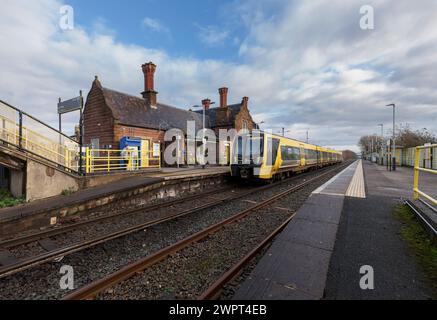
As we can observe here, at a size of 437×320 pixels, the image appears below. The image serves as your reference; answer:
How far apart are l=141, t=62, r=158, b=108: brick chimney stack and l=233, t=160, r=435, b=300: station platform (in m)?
22.4

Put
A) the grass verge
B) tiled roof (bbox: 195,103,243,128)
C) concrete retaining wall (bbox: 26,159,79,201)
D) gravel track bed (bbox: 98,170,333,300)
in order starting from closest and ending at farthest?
1. the grass verge
2. gravel track bed (bbox: 98,170,333,300)
3. concrete retaining wall (bbox: 26,159,79,201)
4. tiled roof (bbox: 195,103,243,128)

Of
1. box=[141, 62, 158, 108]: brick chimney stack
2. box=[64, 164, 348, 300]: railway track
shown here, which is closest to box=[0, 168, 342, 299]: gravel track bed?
box=[64, 164, 348, 300]: railway track

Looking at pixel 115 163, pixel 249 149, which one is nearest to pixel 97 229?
pixel 249 149

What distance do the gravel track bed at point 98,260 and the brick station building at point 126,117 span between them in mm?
15048

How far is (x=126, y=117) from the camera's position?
20266mm

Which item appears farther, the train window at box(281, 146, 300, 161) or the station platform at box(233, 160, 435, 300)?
the train window at box(281, 146, 300, 161)

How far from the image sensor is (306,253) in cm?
384

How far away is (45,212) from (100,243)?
9.16ft

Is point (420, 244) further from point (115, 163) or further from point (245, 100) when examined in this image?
point (245, 100)

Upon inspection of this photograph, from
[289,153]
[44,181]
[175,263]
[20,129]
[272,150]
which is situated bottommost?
[175,263]

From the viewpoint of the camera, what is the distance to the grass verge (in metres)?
3.08

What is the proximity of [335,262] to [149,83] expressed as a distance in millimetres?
24933

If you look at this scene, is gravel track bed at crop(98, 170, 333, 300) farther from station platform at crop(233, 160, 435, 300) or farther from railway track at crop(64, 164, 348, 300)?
station platform at crop(233, 160, 435, 300)
